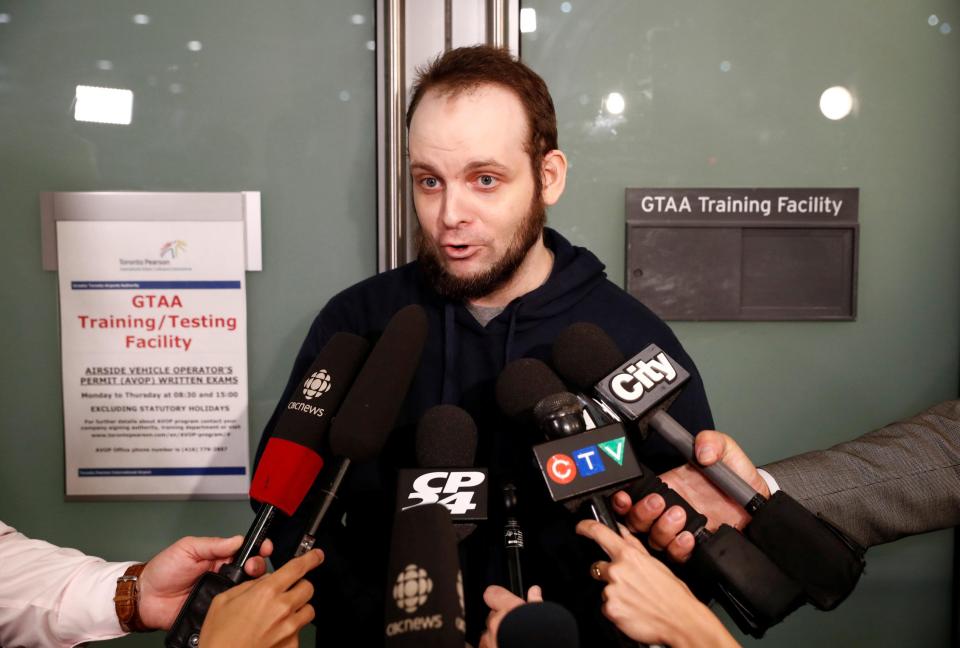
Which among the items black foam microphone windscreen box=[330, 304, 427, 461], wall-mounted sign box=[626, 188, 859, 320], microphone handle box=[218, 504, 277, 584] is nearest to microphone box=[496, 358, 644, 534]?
black foam microphone windscreen box=[330, 304, 427, 461]

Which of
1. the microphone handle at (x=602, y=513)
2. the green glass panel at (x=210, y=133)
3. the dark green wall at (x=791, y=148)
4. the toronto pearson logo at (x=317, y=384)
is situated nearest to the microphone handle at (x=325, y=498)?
the toronto pearson logo at (x=317, y=384)

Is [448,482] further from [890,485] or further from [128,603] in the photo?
[890,485]

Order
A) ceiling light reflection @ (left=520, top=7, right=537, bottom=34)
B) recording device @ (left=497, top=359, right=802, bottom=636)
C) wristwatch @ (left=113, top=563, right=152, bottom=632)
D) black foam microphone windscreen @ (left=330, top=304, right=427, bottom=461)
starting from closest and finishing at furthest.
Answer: recording device @ (left=497, top=359, right=802, bottom=636)
black foam microphone windscreen @ (left=330, top=304, right=427, bottom=461)
wristwatch @ (left=113, top=563, right=152, bottom=632)
ceiling light reflection @ (left=520, top=7, right=537, bottom=34)

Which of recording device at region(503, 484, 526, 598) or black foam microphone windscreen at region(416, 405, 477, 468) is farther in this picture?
black foam microphone windscreen at region(416, 405, 477, 468)

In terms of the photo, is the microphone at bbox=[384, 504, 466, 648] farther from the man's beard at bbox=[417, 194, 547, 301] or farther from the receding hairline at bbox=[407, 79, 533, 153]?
the receding hairline at bbox=[407, 79, 533, 153]

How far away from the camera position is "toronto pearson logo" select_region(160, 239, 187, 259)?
164cm

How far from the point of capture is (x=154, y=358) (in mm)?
1672

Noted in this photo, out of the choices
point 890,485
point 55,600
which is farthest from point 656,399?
point 55,600

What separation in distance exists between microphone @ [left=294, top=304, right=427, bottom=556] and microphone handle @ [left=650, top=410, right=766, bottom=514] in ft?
1.17

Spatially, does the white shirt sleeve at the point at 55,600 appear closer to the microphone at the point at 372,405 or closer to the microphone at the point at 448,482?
the microphone at the point at 372,405

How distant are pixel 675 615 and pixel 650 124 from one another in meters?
1.19

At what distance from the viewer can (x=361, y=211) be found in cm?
165

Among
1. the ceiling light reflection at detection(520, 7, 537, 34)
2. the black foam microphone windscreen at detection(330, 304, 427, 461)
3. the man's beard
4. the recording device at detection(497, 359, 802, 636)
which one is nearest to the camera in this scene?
the recording device at detection(497, 359, 802, 636)

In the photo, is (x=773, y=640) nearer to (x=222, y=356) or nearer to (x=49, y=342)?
(x=222, y=356)
